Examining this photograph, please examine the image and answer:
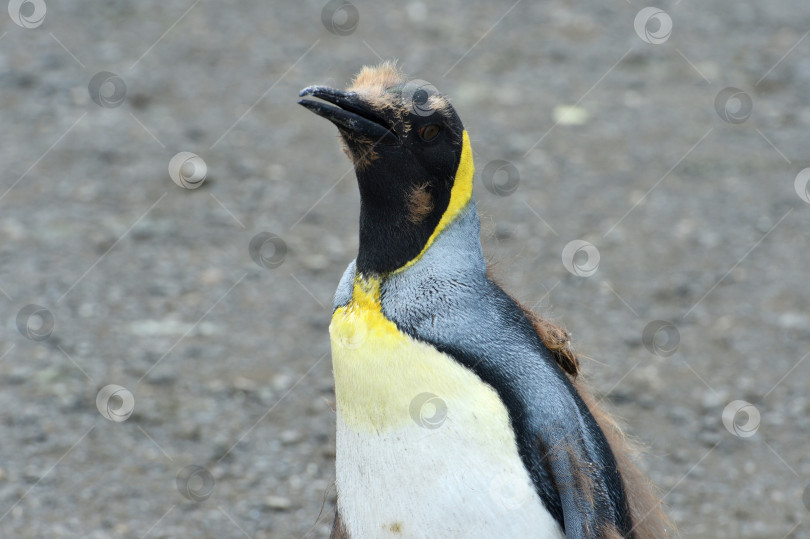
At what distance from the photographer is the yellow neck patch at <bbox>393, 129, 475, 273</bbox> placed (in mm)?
2279

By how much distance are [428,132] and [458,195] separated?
0.17 meters

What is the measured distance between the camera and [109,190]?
571 centimetres

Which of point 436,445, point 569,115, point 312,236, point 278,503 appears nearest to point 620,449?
point 436,445

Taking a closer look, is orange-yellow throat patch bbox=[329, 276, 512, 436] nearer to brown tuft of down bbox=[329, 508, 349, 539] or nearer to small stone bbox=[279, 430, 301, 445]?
brown tuft of down bbox=[329, 508, 349, 539]

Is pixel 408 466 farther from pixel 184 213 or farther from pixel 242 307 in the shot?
pixel 184 213

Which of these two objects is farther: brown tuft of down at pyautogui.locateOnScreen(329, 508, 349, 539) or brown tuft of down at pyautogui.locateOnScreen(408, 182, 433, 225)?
brown tuft of down at pyautogui.locateOnScreen(329, 508, 349, 539)

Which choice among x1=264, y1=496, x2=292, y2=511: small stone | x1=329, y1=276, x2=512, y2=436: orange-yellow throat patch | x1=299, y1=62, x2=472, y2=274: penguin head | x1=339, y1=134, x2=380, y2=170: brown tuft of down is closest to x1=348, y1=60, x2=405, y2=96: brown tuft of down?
x1=299, y1=62, x2=472, y2=274: penguin head

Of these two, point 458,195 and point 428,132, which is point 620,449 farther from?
point 428,132

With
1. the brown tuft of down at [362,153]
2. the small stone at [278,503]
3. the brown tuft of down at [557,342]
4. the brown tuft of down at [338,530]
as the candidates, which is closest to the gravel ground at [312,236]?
the small stone at [278,503]

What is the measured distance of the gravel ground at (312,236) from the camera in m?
3.83

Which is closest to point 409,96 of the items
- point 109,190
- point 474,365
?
point 474,365

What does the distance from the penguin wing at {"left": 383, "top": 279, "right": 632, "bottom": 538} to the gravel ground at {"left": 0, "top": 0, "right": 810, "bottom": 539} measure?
30 cm

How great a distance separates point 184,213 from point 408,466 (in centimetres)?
359

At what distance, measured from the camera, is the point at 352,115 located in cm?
216
